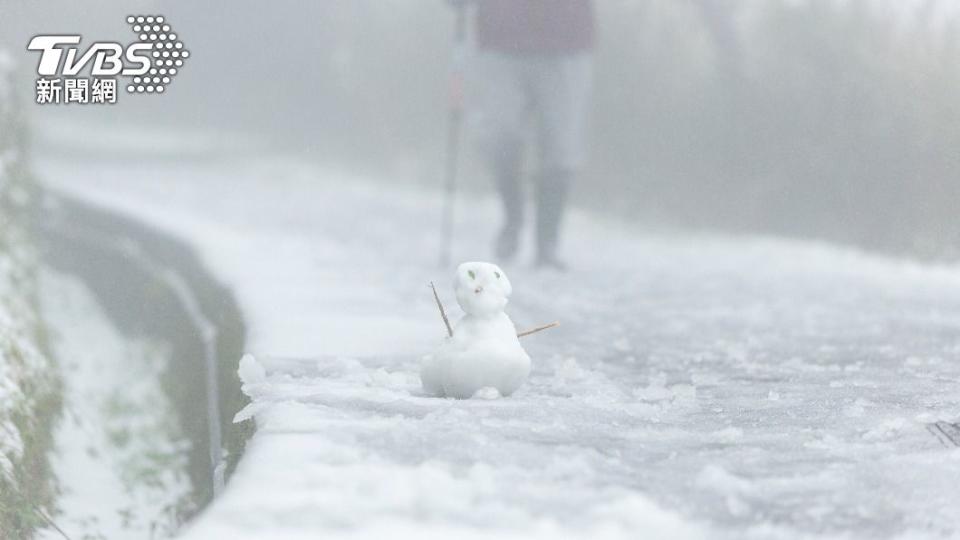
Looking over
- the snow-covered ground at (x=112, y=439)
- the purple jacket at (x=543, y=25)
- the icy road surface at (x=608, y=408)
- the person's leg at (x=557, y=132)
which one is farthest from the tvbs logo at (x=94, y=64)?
the person's leg at (x=557, y=132)

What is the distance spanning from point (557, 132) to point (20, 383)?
3034 mm

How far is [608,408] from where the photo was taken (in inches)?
131

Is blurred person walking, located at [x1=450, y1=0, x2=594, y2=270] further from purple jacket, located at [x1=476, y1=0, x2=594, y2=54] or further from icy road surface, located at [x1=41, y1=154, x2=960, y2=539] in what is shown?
icy road surface, located at [x1=41, y1=154, x2=960, y2=539]

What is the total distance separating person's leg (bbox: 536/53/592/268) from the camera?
21.8 ft

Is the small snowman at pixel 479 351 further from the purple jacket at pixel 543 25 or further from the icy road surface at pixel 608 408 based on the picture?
the purple jacket at pixel 543 25

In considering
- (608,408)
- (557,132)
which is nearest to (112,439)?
(557,132)

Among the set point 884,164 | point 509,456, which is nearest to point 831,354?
point 509,456

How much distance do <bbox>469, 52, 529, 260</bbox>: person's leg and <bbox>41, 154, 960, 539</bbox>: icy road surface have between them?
0.76ft

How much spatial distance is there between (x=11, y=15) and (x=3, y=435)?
23344 mm

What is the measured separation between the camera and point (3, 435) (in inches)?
153

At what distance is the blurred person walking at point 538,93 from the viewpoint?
663cm

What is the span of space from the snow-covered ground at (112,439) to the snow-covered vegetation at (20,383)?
0.13 m

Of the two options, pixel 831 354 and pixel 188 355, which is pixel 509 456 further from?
pixel 188 355

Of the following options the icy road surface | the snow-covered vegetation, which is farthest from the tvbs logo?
the icy road surface
